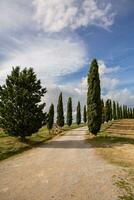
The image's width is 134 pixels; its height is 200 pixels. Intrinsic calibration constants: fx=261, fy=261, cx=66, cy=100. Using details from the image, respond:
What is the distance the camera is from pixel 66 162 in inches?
666

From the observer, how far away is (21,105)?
30797 mm

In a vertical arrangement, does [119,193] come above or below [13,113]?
below

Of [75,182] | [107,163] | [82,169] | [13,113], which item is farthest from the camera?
[13,113]

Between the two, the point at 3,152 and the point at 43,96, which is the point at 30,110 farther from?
the point at 3,152

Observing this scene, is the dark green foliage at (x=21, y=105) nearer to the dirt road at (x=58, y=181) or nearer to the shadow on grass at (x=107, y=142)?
the shadow on grass at (x=107, y=142)

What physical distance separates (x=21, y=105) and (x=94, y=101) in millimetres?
13143

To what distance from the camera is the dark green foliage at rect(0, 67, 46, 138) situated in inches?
1187

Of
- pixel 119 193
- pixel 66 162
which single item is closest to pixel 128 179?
pixel 119 193

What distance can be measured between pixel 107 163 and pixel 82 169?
8.74 ft

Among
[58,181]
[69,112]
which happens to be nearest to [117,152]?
[58,181]

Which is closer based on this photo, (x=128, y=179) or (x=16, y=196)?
(x=16, y=196)

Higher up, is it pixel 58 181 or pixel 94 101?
pixel 94 101

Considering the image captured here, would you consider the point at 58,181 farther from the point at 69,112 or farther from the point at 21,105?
the point at 69,112

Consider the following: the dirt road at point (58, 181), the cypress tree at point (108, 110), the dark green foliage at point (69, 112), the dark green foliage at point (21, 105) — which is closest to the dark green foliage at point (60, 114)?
the dark green foliage at point (69, 112)
